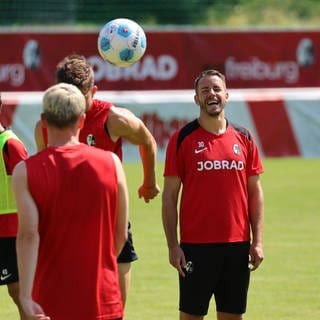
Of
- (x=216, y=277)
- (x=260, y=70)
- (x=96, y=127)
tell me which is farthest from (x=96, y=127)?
(x=260, y=70)

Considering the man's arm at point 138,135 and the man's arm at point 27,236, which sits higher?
the man's arm at point 138,135

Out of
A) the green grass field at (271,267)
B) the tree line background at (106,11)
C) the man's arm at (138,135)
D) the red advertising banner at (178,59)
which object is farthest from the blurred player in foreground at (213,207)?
the tree line background at (106,11)

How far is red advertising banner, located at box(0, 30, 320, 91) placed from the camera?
3067 centimetres

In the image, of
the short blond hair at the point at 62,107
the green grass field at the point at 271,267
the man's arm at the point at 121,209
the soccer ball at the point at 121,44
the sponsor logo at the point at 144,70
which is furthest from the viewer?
the sponsor logo at the point at 144,70

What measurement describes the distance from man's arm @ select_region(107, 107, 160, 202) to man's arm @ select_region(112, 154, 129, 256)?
1.96 m

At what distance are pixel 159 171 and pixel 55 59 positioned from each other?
1098 centimetres

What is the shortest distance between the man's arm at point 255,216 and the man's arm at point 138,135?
80cm

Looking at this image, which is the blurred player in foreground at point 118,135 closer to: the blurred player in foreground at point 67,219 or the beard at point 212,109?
the beard at point 212,109

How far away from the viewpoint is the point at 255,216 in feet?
24.6

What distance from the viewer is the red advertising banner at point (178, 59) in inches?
1208

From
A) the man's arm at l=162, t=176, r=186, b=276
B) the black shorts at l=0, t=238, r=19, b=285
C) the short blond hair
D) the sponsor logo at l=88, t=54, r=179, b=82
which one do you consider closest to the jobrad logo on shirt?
the man's arm at l=162, t=176, r=186, b=276

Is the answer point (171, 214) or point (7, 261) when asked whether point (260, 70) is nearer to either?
point (7, 261)

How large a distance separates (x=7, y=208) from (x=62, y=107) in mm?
2810

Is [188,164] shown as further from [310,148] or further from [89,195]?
[310,148]
